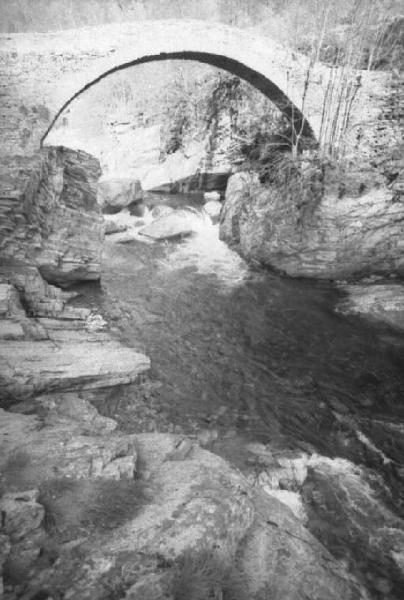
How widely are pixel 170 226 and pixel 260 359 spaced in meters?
6.84

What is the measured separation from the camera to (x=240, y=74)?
11.5 metres

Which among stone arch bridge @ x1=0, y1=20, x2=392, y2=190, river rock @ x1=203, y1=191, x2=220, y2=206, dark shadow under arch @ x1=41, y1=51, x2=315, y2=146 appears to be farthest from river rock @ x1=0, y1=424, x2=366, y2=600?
river rock @ x1=203, y1=191, x2=220, y2=206

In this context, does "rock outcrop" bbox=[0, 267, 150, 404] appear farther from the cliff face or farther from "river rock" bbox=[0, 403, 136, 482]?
"river rock" bbox=[0, 403, 136, 482]

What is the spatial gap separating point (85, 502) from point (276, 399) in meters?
3.27

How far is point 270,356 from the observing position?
5.95 m

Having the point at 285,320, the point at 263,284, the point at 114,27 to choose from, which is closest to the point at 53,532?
the point at 285,320

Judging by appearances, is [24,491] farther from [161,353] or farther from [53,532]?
[161,353]

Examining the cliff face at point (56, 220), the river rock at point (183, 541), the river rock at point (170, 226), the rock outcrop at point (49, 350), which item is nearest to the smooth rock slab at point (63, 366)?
the rock outcrop at point (49, 350)

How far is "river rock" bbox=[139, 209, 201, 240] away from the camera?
11.3 m

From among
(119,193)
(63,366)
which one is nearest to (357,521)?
(63,366)

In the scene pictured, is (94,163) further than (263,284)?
Yes

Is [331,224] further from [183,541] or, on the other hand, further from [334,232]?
[183,541]

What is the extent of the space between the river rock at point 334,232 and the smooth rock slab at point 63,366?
518 centimetres

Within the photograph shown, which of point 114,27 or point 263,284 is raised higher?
point 114,27
